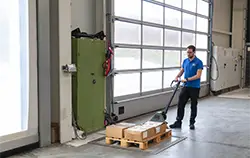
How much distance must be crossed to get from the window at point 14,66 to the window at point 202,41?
719cm

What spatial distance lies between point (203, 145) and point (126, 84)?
2.57m

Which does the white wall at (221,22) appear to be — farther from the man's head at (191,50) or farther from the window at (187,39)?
the man's head at (191,50)

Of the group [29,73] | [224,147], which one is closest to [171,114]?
[224,147]

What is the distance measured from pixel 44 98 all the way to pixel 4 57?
2.77ft

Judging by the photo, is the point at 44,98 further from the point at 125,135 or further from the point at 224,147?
the point at 224,147

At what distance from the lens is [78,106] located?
542 cm

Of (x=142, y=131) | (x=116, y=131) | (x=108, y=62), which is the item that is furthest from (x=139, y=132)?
(x=108, y=62)

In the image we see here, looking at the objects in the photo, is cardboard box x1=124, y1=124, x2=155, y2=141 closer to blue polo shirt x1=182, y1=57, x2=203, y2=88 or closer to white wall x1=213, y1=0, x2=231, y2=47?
blue polo shirt x1=182, y1=57, x2=203, y2=88

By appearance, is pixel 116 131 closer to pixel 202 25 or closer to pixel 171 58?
pixel 171 58

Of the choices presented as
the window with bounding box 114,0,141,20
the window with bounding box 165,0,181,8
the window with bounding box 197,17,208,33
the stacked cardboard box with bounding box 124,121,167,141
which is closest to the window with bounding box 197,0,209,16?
the window with bounding box 197,17,208,33

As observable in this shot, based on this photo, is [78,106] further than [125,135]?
Yes

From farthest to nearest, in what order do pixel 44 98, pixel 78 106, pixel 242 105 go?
1. pixel 242 105
2. pixel 78 106
3. pixel 44 98

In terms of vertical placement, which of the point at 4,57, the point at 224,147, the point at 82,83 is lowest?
the point at 224,147

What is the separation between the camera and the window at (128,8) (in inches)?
269
